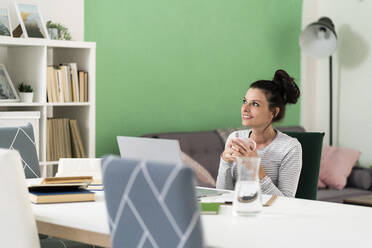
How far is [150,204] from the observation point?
1.52 m

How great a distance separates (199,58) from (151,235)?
3.67 meters

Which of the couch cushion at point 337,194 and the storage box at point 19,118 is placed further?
the couch cushion at point 337,194

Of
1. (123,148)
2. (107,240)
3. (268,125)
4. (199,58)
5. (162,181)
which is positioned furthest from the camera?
(199,58)

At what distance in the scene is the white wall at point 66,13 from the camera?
4.18 metres

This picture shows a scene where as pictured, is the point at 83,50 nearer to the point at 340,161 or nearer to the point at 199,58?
the point at 199,58

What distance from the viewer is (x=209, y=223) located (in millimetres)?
1964

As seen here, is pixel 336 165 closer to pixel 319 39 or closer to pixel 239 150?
pixel 319 39

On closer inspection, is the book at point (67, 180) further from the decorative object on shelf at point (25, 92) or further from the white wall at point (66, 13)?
the white wall at point (66, 13)

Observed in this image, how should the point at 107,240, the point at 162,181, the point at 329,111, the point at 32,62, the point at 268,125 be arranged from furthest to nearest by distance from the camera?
the point at 329,111, the point at 32,62, the point at 268,125, the point at 107,240, the point at 162,181

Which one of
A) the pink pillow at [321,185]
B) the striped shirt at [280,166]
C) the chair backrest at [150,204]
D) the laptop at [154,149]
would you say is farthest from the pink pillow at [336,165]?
the chair backrest at [150,204]

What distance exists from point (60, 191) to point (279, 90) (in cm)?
115

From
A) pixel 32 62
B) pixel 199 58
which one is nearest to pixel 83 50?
pixel 32 62

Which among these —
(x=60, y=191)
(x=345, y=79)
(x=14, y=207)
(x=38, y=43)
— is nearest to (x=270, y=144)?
(x=60, y=191)

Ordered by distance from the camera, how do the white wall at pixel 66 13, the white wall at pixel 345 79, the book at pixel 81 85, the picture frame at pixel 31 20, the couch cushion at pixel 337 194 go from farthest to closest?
the white wall at pixel 345 79 < the couch cushion at pixel 337 194 < the white wall at pixel 66 13 < the book at pixel 81 85 < the picture frame at pixel 31 20
